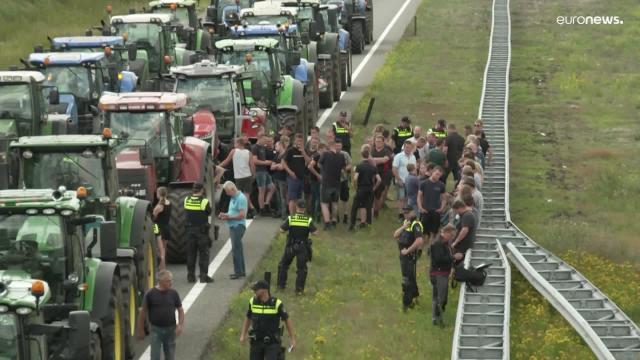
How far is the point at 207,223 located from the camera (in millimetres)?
21891

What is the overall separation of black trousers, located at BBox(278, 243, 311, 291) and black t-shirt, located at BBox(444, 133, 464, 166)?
20.5 ft

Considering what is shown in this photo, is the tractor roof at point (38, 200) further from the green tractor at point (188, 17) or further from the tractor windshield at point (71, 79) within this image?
the green tractor at point (188, 17)

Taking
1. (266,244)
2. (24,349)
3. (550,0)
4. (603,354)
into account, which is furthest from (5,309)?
(550,0)

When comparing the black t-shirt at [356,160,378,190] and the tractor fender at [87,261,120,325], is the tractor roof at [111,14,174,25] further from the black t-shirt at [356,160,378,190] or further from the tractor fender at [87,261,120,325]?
the tractor fender at [87,261,120,325]

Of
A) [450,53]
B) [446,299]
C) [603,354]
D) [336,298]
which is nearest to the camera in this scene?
[603,354]

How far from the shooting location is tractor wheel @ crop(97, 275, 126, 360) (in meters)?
16.7

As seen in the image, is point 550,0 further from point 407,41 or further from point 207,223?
point 207,223

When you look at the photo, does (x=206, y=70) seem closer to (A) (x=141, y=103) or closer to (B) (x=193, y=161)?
(B) (x=193, y=161)

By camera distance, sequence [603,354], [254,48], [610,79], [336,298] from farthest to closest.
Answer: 1. [610,79]
2. [254,48]
3. [336,298]
4. [603,354]

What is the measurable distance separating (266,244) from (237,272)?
7.64ft

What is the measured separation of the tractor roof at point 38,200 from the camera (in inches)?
622

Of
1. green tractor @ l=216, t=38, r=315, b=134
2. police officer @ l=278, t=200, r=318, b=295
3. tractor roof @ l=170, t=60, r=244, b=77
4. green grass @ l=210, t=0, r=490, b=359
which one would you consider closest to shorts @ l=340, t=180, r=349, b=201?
green grass @ l=210, t=0, r=490, b=359

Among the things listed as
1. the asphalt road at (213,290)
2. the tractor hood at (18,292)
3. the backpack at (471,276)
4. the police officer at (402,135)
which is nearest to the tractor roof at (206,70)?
the asphalt road at (213,290)

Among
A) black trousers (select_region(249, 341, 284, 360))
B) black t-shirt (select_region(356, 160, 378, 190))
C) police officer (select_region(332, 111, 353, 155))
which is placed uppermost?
police officer (select_region(332, 111, 353, 155))
